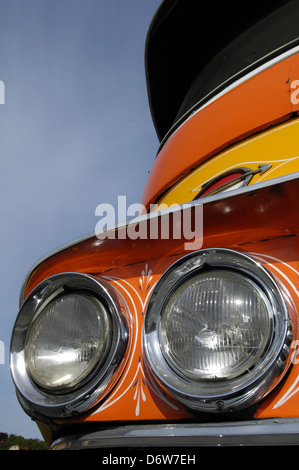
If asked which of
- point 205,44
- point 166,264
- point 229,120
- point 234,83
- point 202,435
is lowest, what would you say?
point 202,435

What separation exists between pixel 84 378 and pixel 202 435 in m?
0.33

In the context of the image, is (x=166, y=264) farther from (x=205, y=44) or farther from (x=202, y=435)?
(x=205, y=44)

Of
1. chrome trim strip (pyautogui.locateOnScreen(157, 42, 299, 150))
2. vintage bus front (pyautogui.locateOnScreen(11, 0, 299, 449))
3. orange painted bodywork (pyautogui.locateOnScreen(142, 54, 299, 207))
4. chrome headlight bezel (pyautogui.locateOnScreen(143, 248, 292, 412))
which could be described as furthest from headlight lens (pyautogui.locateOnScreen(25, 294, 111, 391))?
chrome trim strip (pyautogui.locateOnScreen(157, 42, 299, 150))

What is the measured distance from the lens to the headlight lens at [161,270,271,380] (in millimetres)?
933

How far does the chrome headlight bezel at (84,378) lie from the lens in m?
1.08

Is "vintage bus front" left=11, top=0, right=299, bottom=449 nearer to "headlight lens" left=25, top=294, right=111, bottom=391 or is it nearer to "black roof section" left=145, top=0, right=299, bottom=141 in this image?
"headlight lens" left=25, top=294, right=111, bottom=391

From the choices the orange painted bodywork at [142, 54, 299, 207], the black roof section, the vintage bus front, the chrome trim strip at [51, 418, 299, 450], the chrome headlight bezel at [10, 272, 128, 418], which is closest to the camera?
the chrome trim strip at [51, 418, 299, 450]

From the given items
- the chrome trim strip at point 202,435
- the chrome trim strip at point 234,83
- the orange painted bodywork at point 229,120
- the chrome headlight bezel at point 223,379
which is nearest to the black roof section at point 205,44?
the chrome trim strip at point 234,83

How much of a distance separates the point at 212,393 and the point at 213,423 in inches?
2.2

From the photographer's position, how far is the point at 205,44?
2.67 m

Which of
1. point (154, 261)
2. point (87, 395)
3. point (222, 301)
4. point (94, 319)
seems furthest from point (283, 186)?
point (87, 395)

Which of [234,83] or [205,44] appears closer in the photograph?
[234,83]

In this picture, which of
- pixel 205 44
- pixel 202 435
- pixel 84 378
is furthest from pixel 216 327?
pixel 205 44

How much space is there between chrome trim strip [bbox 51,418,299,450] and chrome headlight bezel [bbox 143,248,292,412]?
0.05 meters
